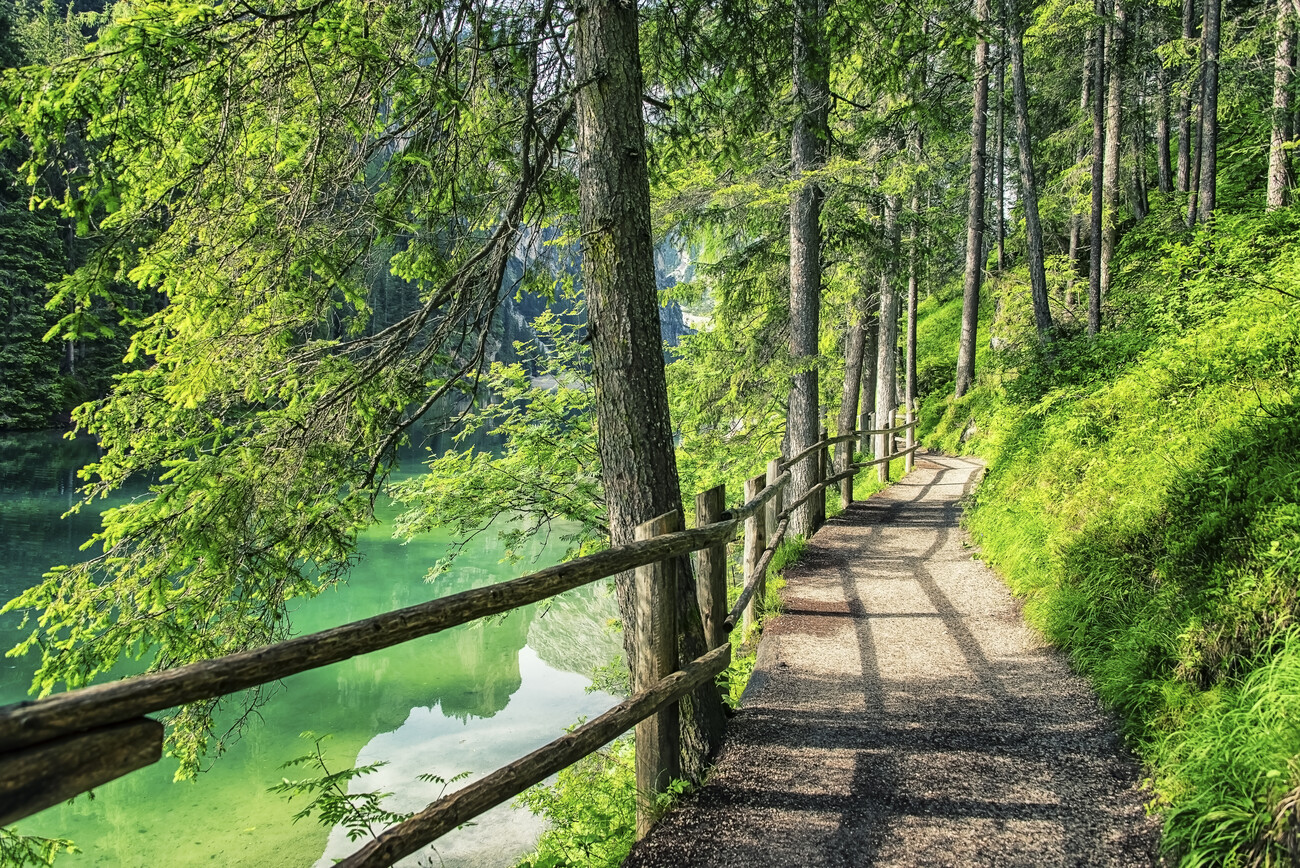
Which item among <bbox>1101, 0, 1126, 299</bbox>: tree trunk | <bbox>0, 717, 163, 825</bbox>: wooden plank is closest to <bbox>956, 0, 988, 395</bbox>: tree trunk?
<bbox>1101, 0, 1126, 299</bbox>: tree trunk

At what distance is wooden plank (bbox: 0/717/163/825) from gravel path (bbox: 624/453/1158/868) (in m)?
2.33

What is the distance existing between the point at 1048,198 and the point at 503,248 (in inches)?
914

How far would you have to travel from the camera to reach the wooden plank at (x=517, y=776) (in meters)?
2.28

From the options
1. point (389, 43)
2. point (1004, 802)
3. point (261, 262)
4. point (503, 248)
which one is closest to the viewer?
point (1004, 802)

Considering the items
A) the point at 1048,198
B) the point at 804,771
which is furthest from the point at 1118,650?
the point at 1048,198

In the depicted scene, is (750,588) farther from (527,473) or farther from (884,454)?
(884,454)

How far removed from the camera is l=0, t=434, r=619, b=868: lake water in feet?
30.9

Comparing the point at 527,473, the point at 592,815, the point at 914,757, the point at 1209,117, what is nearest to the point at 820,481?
the point at 527,473

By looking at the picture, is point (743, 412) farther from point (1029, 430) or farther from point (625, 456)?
point (625, 456)

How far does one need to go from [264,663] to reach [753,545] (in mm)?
5238

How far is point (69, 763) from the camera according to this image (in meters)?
1.46

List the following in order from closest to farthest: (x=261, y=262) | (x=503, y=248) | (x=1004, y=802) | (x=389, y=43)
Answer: (x=1004, y=802)
(x=261, y=262)
(x=389, y=43)
(x=503, y=248)

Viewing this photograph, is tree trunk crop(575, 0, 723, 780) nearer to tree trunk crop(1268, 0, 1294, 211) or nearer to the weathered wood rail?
the weathered wood rail

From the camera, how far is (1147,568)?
461 cm
